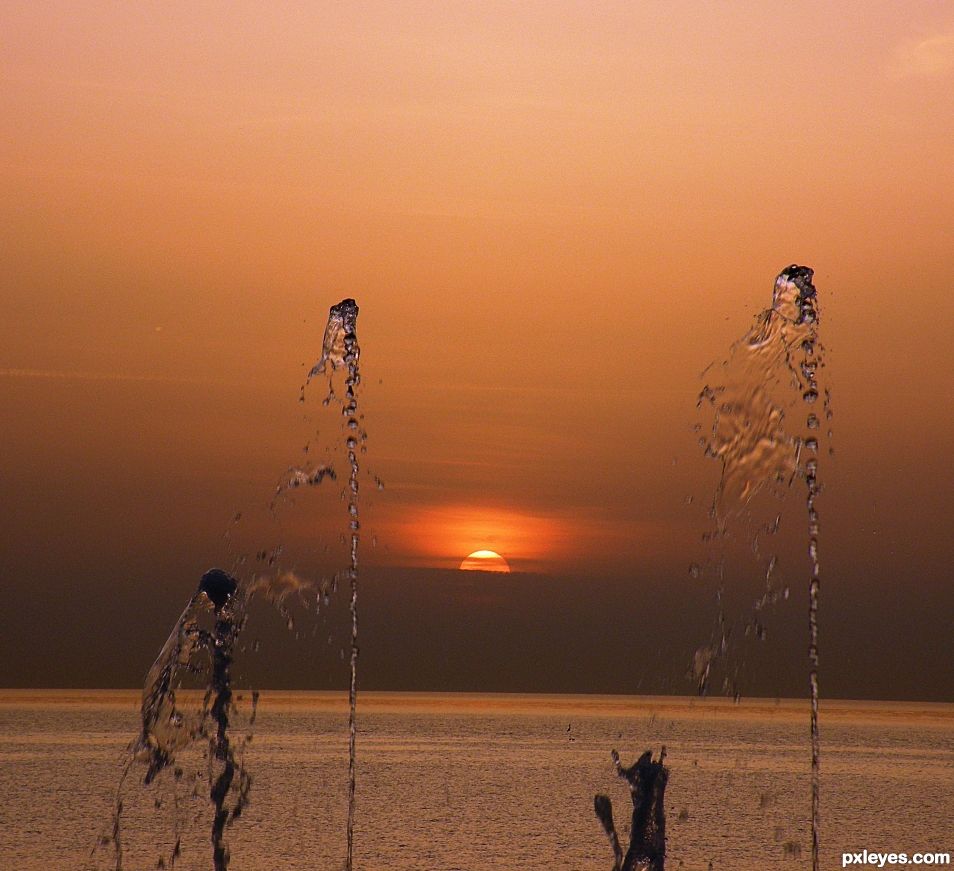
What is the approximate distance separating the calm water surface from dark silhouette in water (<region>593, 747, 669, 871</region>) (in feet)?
0.77

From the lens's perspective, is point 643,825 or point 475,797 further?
point 475,797

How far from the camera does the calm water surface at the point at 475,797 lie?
687 inches

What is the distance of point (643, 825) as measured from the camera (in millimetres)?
19578

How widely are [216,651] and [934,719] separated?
147ft

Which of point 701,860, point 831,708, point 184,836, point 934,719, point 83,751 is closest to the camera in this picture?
point 701,860

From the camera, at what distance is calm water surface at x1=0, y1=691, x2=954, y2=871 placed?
17.4 metres

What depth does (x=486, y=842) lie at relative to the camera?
18109 mm

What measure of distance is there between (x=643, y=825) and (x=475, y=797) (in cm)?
418

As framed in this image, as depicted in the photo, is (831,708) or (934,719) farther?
(831,708)

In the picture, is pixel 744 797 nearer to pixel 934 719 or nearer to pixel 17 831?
pixel 17 831

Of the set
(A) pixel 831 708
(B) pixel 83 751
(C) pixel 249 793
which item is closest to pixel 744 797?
(C) pixel 249 793

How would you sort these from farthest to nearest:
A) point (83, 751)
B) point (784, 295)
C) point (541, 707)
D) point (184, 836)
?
point (541, 707)
point (83, 751)
point (184, 836)
point (784, 295)

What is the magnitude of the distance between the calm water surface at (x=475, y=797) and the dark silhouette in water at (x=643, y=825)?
0.77 feet

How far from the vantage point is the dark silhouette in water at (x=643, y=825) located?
17453 mm
